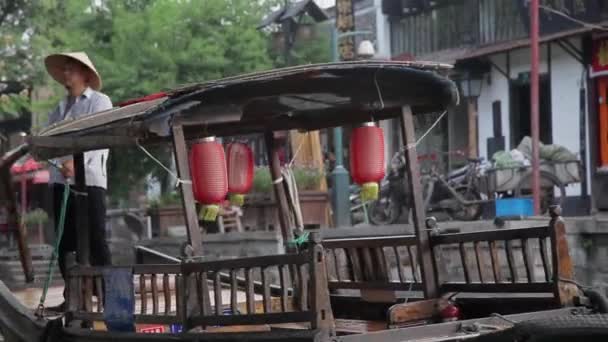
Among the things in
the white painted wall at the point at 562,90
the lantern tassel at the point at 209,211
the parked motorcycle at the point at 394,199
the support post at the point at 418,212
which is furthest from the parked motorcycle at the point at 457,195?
the lantern tassel at the point at 209,211

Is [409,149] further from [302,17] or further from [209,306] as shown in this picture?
[302,17]

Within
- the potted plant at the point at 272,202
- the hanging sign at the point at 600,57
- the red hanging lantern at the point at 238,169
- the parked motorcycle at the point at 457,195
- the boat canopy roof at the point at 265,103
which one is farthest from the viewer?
the hanging sign at the point at 600,57

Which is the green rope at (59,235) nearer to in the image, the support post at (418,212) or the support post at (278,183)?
the support post at (278,183)

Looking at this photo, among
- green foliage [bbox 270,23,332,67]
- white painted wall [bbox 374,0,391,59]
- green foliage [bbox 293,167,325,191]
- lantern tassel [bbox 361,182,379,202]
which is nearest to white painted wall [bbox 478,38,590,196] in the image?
white painted wall [bbox 374,0,391,59]

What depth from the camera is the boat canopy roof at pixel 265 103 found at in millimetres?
5086

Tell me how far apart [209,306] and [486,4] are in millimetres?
14633

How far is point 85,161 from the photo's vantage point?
21.6ft

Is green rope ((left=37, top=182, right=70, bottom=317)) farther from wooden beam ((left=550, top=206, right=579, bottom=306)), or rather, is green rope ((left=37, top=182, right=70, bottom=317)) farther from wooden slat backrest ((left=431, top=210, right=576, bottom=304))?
wooden beam ((left=550, top=206, right=579, bottom=306))

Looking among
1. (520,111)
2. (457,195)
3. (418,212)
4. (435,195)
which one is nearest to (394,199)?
(435,195)

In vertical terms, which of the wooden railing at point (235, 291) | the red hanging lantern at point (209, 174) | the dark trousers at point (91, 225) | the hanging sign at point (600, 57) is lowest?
the wooden railing at point (235, 291)

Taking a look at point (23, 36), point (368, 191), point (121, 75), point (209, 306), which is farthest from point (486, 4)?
point (209, 306)

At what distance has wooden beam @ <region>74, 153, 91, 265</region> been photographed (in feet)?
20.8

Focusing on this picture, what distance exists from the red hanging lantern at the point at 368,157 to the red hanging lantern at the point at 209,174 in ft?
3.21

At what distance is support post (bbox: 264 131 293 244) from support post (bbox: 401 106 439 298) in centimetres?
124
